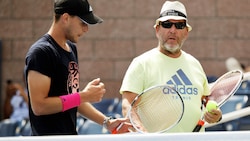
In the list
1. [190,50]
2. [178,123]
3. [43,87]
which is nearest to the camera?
[43,87]

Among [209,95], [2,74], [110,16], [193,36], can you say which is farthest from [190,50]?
[209,95]

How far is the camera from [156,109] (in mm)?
4473

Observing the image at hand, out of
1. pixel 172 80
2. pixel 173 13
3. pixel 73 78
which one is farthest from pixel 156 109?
pixel 173 13

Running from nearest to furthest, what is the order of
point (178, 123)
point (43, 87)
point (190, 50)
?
point (43, 87)
point (178, 123)
point (190, 50)

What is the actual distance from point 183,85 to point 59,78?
84 cm

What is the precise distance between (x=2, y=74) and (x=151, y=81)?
16.0ft

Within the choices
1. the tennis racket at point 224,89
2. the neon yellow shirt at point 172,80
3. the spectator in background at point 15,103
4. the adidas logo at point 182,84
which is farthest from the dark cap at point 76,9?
the spectator in background at point 15,103

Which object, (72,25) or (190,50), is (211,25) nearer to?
(190,50)

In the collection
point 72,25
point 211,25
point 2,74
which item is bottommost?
point 2,74

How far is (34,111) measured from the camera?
4152 mm

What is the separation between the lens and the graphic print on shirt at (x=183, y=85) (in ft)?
15.4

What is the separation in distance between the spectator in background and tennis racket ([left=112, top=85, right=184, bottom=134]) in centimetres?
441

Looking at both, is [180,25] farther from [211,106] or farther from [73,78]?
[73,78]

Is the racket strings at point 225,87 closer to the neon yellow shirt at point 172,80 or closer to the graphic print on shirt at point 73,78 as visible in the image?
the neon yellow shirt at point 172,80
